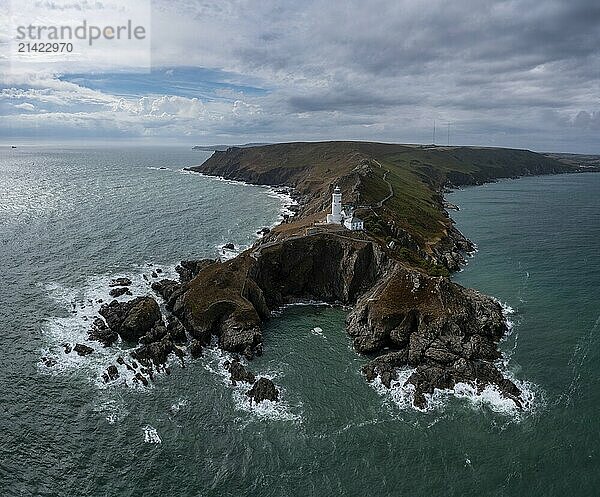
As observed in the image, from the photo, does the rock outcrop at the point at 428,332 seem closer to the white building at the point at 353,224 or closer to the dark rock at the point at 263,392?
the dark rock at the point at 263,392

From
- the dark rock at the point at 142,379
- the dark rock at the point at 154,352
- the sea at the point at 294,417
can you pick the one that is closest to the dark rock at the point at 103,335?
the sea at the point at 294,417

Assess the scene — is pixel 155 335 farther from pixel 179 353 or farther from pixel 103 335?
pixel 103 335

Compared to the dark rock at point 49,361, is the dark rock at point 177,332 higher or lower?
higher

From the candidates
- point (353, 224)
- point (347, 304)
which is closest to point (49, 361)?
point (347, 304)

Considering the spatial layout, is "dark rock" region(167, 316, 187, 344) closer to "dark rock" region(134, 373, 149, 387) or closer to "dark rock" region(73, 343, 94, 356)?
"dark rock" region(134, 373, 149, 387)

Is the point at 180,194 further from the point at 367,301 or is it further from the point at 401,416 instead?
the point at 401,416

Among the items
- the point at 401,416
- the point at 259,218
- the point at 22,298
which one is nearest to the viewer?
the point at 401,416

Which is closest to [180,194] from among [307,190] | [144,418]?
[307,190]
